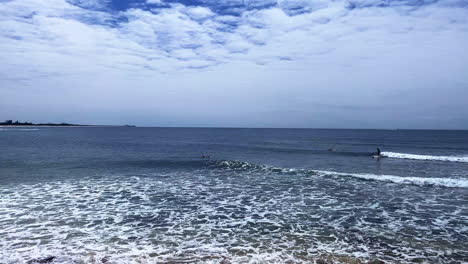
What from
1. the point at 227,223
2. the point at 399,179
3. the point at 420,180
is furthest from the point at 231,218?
the point at 420,180

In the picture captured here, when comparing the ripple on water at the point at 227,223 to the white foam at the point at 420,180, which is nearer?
the ripple on water at the point at 227,223

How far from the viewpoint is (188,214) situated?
1458cm

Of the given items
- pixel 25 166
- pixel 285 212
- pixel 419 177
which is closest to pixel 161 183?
pixel 285 212

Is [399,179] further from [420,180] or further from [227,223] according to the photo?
[227,223]

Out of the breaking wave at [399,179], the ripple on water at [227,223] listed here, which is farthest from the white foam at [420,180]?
the ripple on water at [227,223]

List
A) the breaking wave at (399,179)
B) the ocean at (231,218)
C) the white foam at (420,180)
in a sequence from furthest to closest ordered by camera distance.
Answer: the breaking wave at (399,179)
the white foam at (420,180)
the ocean at (231,218)

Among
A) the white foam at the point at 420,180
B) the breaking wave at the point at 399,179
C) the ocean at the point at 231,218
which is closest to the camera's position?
the ocean at the point at 231,218

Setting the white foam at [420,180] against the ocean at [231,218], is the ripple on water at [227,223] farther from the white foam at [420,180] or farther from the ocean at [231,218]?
the white foam at [420,180]

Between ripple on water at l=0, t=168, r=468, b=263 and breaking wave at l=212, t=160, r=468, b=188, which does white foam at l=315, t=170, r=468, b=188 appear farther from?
ripple on water at l=0, t=168, r=468, b=263

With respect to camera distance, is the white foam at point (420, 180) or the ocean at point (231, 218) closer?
the ocean at point (231, 218)

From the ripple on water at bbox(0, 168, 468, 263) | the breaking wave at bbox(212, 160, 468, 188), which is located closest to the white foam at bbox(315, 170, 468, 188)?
the breaking wave at bbox(212, 160, 468, 188)

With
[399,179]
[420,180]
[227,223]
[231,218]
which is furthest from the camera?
[399,179]

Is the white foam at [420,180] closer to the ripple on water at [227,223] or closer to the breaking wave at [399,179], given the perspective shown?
the breaking wave at [399,179]

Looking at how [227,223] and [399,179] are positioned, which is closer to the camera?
[227,223]
